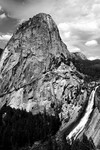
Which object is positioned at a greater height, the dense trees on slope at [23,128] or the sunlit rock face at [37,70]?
the sunlit rock face at [37,70]

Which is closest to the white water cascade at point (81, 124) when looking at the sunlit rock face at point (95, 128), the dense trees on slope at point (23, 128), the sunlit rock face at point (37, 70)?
the sunlit rock face at point (95, 128)

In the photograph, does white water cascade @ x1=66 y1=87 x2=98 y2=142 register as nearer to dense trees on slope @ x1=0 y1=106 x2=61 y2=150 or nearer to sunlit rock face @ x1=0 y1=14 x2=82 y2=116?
sunlit rock face @ x1=0 y1=14 x2=82 y2=116

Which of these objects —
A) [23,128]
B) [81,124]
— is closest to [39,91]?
[23,128]

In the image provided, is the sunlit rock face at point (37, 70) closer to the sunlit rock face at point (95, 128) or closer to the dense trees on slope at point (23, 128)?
the dense trees on slope at point (23, 128)

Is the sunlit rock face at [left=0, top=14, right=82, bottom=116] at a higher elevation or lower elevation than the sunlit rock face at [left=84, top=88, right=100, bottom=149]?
higher

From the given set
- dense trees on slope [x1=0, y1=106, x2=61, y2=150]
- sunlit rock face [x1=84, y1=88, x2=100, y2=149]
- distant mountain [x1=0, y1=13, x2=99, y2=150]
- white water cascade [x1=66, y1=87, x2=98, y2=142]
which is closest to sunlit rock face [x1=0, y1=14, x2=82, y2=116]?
distant mountain [x1=0, y1=13, x2=99, y2=150]

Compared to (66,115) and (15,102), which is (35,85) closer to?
(15,102)
